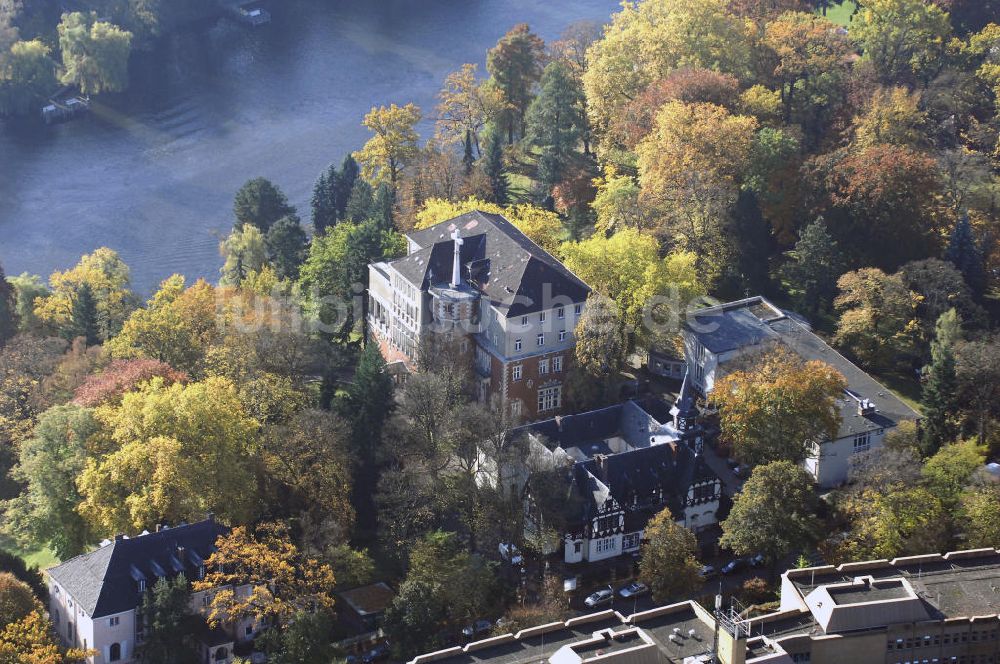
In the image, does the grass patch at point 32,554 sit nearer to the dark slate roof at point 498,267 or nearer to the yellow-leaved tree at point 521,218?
the dark slate roof at point 498,267

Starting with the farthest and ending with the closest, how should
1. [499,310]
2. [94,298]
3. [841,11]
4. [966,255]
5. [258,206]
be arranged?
1. [841,11]
2. [258,206]
3. [94,298]
4. [966,255]
5. [499,310]

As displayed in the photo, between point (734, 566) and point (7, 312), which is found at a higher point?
point (734, 566)

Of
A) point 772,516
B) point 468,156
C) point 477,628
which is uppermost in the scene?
point 468,156

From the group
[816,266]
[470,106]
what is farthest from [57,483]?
[470,106]

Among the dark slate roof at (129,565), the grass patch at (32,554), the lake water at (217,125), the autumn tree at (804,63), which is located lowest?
the grass patch at (32,554)

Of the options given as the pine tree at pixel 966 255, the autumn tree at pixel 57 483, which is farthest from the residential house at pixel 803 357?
the autumn tree at pixel 57 483

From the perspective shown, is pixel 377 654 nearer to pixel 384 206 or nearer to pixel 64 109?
pixel 384 206
